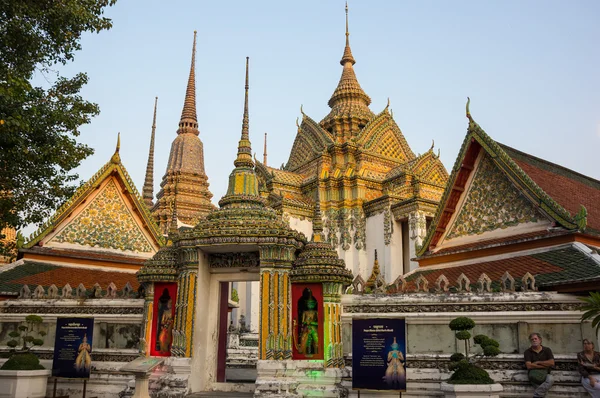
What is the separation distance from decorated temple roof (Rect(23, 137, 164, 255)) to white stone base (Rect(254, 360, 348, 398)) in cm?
891

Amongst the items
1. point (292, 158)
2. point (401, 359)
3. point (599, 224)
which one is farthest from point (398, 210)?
point (401, 359)

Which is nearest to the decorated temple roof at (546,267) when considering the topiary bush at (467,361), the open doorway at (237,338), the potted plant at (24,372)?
the topiary bush at (467,361)

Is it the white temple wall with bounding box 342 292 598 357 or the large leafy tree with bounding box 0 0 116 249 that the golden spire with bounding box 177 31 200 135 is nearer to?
the large leafy tree with bounding box 0 0 116 249

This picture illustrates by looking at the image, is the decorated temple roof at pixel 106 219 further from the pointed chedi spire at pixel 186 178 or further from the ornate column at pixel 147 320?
the pointed chedi spire at pixel 186 178

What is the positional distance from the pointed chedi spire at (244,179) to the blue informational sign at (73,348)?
3.53 m

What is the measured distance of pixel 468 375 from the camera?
7863 mm

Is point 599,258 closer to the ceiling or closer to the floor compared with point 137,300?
closer to the ceiling

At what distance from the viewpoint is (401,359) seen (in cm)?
837

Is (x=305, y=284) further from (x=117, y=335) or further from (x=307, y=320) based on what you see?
(x=117, y=335)

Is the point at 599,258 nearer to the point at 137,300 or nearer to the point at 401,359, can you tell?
the point at 401,359

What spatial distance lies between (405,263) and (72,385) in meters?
16.8

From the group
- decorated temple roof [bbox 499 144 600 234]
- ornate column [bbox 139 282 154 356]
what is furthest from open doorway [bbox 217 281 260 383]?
decorated temple roof [bbox 499 144 600 234]

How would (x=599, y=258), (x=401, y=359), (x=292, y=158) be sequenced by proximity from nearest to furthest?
(x=401, y=359) → (x=599, y=258) → (x=292, y=158)

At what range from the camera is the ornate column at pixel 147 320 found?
973 centimetres
